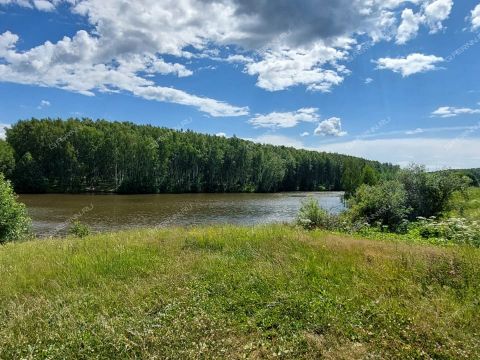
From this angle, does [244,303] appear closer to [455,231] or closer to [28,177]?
[455,231]

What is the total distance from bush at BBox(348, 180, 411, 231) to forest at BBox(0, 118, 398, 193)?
4135 cm

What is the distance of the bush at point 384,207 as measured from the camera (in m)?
20.2

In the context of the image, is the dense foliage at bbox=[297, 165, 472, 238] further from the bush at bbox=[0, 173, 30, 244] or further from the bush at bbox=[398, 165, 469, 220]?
the bush at bbox=[0, 173, 30, 244]

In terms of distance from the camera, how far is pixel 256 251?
8156 mm

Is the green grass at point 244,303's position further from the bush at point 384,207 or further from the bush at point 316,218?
the bush at point 384,207

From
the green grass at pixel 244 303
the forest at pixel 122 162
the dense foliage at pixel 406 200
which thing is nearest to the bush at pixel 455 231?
the dense foliage at pixel 406 200

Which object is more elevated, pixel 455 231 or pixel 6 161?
pixel 6 161

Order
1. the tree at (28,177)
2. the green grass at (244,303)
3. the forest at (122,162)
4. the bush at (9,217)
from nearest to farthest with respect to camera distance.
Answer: the green grass at (244,303), the bush at (9,217), the tree at (28,177), the forest at (122,162)

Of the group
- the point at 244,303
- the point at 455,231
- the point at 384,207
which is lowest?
the point at 244,303

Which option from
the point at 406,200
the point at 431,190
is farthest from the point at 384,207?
the point at 431,190

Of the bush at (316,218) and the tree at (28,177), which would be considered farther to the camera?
the tree at (28,177)

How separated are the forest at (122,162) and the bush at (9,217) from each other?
54174 millimetres

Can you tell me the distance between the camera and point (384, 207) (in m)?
20.4

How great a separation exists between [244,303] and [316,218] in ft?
41.7
